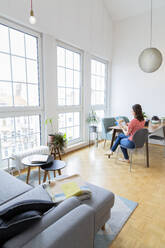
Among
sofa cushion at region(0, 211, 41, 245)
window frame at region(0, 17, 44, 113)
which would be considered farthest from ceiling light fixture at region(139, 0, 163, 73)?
sofa cushion at region(0, 211, 41, 245)

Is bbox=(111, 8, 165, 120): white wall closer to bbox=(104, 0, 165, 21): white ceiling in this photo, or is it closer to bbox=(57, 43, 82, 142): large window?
bbox=(104, 0, 165, 21): white ceiling

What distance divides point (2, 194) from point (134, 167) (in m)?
2.49

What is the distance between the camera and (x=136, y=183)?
8.63ft


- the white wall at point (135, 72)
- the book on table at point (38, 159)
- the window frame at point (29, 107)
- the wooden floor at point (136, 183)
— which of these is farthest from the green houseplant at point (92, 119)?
the book on table at point (38, 159)

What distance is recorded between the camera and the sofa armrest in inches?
33.3

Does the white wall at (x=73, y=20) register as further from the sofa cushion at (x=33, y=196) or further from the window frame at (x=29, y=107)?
the sofa cushion at (x=33, y=196)

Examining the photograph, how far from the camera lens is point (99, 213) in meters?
1.41

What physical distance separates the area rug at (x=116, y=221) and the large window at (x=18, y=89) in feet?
6.66

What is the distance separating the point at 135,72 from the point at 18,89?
351 centimetres

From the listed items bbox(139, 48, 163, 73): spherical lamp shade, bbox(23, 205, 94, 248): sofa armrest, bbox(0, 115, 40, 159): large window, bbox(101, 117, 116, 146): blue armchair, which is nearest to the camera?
bbox(23, 205, 94, 248): sofa armrest

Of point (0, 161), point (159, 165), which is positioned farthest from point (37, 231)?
Result: point (159, 165)

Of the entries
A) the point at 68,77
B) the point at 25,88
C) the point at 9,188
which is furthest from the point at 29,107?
the point at 9,188

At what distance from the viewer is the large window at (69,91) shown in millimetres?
3793

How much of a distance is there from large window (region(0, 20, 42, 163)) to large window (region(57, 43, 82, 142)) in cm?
64
